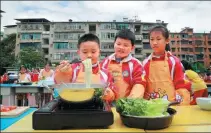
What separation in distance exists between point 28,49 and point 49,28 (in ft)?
16.6

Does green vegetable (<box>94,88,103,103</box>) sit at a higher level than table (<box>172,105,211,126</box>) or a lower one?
higher

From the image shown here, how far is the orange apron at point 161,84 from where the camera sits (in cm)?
164

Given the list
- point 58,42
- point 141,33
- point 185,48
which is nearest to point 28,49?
point 58,42

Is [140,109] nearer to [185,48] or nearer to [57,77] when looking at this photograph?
[57,77]

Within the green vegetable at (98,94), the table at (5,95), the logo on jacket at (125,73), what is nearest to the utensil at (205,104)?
the logo on jacket at (125,73)

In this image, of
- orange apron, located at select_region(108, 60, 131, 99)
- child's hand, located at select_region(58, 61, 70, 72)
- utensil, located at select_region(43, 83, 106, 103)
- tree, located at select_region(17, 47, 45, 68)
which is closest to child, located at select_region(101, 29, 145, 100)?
orange apron, located at select_region(108, 60, 131, 99)

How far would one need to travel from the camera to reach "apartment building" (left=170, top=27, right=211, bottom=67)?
1373 inches

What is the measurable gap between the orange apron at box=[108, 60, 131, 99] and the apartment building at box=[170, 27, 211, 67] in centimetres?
3409

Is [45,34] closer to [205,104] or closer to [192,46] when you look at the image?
[192,46]

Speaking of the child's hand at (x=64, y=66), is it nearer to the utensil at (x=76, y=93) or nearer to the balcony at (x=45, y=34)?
the utensil at (x=76, y=93)

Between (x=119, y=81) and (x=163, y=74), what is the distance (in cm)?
31

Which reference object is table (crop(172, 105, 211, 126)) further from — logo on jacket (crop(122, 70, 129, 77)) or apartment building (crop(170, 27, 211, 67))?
apartment building (crop(170, 27, 211, 67))

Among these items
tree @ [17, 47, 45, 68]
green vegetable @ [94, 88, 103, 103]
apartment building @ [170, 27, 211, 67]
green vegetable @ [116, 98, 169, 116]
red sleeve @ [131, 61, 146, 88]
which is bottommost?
green vegetable @ [116, 98, 169, 116]

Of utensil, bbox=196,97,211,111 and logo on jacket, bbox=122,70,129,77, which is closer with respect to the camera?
utensil, bbox=196,97,211,111
